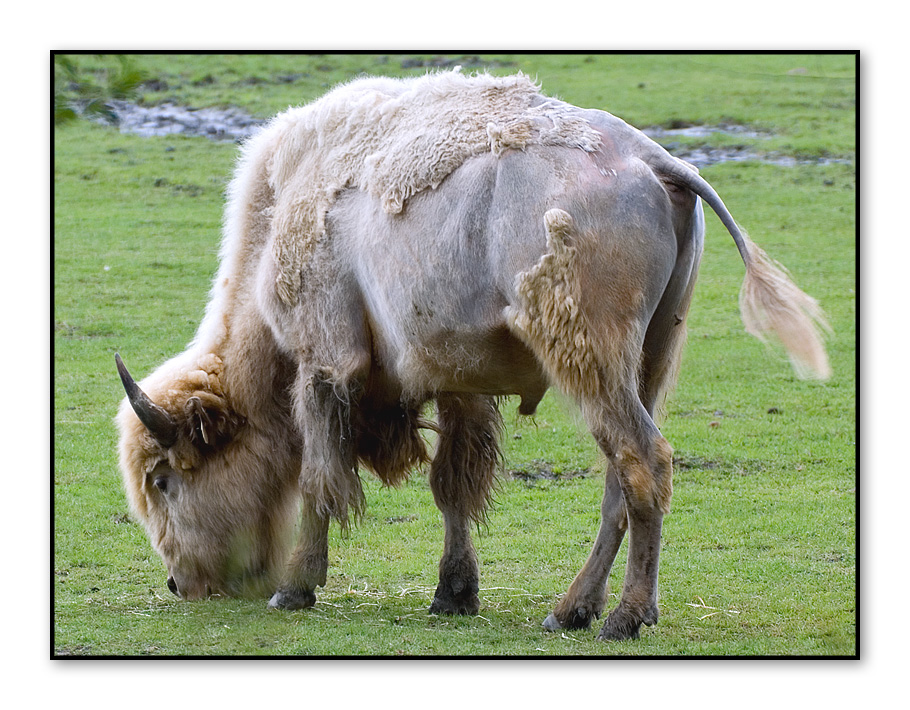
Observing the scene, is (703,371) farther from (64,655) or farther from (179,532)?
(64,655)

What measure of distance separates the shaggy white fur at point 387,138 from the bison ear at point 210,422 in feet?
2.20

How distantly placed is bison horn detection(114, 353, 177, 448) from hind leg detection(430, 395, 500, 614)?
1287 millimetres

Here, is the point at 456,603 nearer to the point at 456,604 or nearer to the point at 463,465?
the point at 456,604

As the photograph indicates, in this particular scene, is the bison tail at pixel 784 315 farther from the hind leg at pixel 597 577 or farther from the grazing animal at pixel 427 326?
the hind leg at pixel 597 577

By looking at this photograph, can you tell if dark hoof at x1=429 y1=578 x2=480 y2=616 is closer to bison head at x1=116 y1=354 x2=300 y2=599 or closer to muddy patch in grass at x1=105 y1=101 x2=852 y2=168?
bison head at x1=116 y1=354 x2=300 y2=599

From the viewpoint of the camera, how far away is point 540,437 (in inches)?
350

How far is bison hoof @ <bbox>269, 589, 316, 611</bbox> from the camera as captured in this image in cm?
559

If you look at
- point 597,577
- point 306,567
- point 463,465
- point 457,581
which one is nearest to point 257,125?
point 463,465

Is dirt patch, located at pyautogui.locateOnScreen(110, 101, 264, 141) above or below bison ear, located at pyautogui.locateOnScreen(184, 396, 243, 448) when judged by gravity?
above

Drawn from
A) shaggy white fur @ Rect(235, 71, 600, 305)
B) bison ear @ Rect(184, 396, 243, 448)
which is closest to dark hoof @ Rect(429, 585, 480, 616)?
bison ear @ Rect(184, 396, 243, 448)

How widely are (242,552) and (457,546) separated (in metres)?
1.07

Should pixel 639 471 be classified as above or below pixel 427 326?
below

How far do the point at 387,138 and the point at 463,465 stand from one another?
5.36ft

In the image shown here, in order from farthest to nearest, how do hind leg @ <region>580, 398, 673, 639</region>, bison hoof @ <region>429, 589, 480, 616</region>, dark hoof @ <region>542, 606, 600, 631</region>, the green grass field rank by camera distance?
1. bison hoof @ <region>429, 589, 480, 616</region>
2. the green grass field
3. dark hoof @ <region>542, 606, 600, 631</region>
4. hind leg @ <region>580, 398, 673, 639</region>
